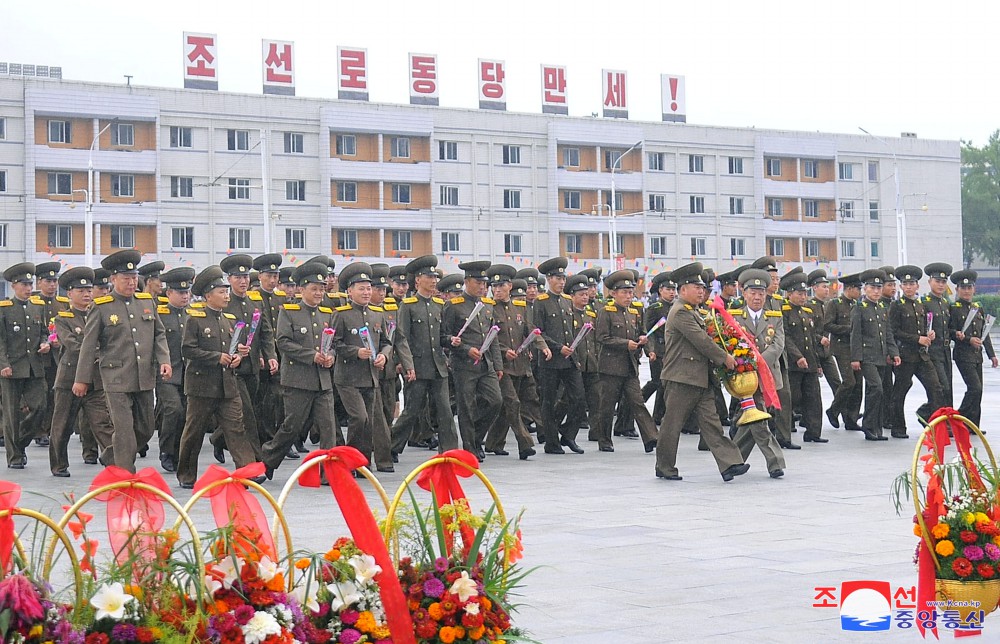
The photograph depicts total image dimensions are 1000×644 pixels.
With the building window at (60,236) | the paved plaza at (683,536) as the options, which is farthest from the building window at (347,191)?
the paved plaza at (683,536)

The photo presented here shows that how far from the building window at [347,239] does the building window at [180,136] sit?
745 cm

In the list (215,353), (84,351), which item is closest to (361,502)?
(215,353)

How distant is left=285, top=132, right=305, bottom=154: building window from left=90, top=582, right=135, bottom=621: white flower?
179 feet

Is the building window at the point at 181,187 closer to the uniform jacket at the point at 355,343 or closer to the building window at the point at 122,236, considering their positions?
the building window at the point at 122,236

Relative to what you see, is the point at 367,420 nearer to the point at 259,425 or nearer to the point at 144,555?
the point at 259,425

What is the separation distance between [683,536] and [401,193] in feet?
172

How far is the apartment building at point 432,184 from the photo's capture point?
53.9 metres

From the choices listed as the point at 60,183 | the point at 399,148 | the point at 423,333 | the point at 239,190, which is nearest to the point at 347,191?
the point at 399,148

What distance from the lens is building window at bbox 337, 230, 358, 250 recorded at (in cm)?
5898

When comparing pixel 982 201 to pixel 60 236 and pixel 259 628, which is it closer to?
pixel 60 236

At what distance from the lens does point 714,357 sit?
1191cm

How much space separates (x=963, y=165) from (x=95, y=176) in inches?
2631

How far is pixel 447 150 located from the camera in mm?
61438

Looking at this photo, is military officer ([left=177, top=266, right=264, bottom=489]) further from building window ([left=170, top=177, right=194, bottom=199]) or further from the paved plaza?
building window ([left=170, top=177, right=194, bottom=199])
